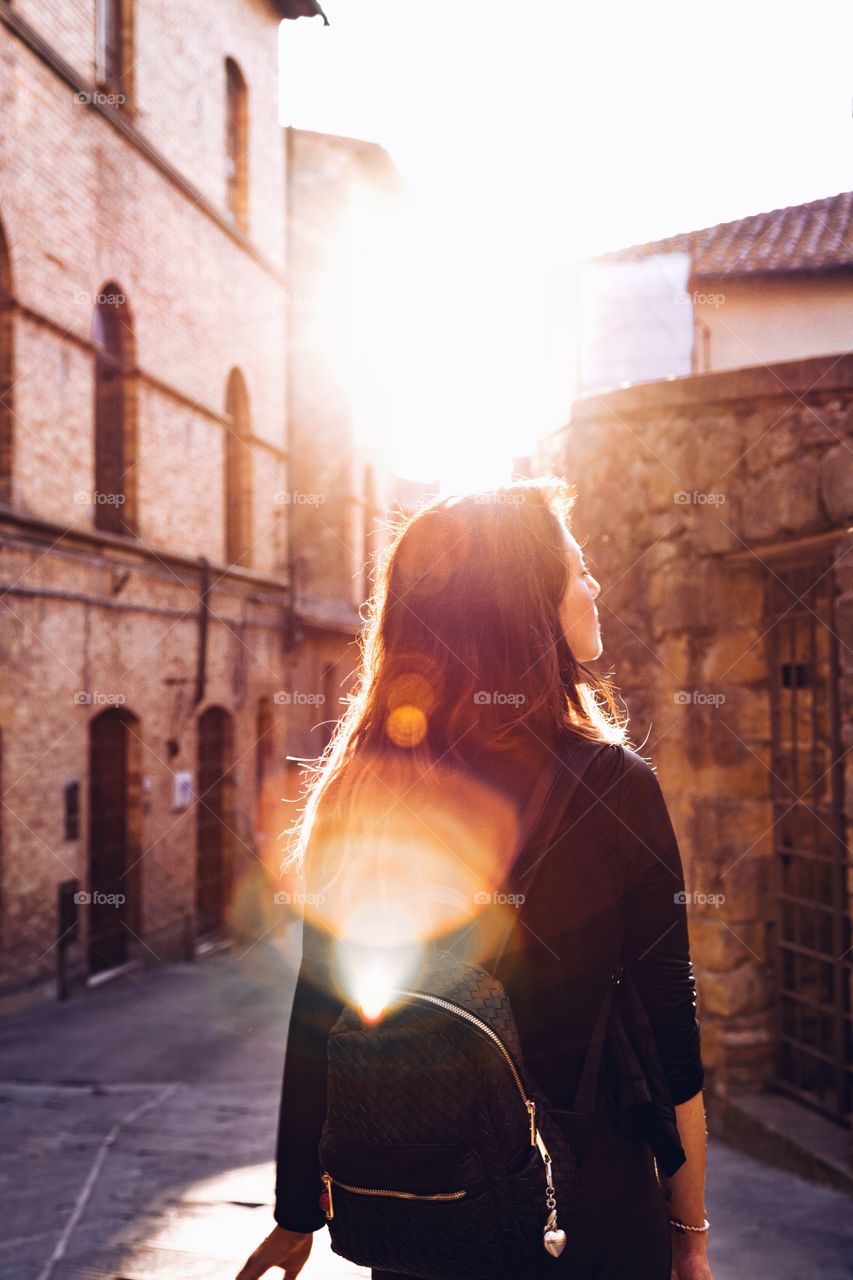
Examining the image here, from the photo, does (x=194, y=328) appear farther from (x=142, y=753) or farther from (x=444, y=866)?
(x=444, y=866)

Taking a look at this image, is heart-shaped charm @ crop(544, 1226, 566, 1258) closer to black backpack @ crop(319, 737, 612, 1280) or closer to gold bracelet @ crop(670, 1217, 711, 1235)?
black backpack @ crop(319, 737, 612, 1280)

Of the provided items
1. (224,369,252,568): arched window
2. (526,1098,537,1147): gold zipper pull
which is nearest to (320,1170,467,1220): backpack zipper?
(526,1098,537,1147): gold zipper pull

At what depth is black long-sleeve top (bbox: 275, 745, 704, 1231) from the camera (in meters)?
1.67

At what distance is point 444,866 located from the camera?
1653mm

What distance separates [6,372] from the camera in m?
9.79

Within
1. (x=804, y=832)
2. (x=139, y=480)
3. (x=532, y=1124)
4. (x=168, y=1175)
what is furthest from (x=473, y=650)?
(x=139, y=480)

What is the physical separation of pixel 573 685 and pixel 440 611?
25 centimetres

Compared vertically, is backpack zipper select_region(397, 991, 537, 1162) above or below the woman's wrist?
above

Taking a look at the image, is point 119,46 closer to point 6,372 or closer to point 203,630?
point 6,372

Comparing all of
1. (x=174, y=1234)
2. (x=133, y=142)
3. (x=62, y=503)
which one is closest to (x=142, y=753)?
(x=62, y=503)

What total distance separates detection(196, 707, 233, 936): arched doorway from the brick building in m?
0.04

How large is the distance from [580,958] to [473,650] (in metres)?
0.48

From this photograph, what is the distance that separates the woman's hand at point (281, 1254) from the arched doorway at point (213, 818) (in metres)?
12.3

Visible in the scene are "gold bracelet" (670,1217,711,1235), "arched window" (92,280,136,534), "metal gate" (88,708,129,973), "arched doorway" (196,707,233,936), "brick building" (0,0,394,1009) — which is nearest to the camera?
"gold bracelet" (670,1217,711,1235)
